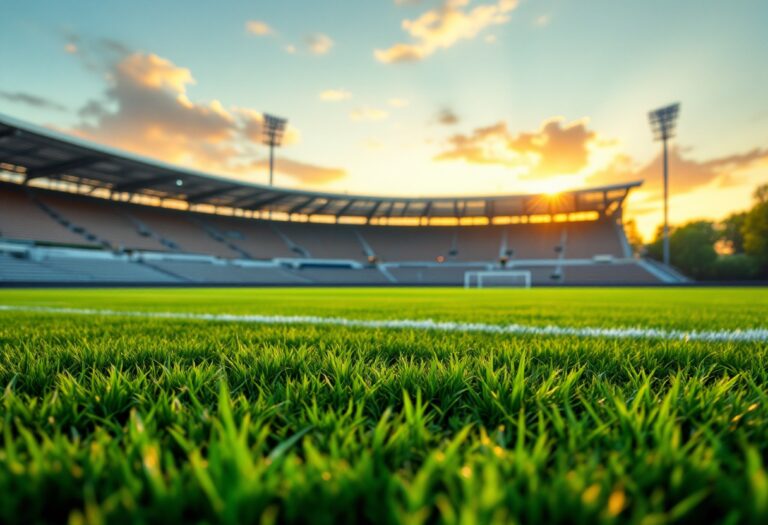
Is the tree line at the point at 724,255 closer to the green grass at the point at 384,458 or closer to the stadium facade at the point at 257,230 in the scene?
the stadium facade at the point at 257,230

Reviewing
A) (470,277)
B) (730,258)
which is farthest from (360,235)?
(730,258)

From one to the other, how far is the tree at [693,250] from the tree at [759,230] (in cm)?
376

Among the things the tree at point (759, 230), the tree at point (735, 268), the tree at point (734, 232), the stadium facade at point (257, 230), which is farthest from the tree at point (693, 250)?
the stadium facade at point (257, 230)

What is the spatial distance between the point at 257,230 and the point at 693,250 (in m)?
56.0

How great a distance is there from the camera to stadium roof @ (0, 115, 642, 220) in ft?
88.0

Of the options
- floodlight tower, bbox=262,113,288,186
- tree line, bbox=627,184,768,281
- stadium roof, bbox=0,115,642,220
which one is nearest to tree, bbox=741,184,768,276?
tree line, bbox=627,184,768,281

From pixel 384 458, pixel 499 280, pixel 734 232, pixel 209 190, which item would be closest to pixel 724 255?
pixel 734 232

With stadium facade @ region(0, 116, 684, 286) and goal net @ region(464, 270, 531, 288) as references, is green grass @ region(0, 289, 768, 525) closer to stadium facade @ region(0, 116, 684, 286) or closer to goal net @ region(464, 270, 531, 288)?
stadium facade @ region(0, 116, 684, 286)

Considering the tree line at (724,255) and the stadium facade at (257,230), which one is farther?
the tree line at (724,255)

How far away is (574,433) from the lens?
80 centimetres

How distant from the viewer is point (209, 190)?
39.0 m

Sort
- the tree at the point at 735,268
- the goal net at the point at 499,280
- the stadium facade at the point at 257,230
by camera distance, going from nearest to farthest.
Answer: the stadium facade at the point at 257,230
the goal net at the point at 499,280
the tree at the point at 735,268

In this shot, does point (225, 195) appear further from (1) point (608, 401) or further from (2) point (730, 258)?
(2) point (730, 258)

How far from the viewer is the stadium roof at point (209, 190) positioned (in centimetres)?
2683
